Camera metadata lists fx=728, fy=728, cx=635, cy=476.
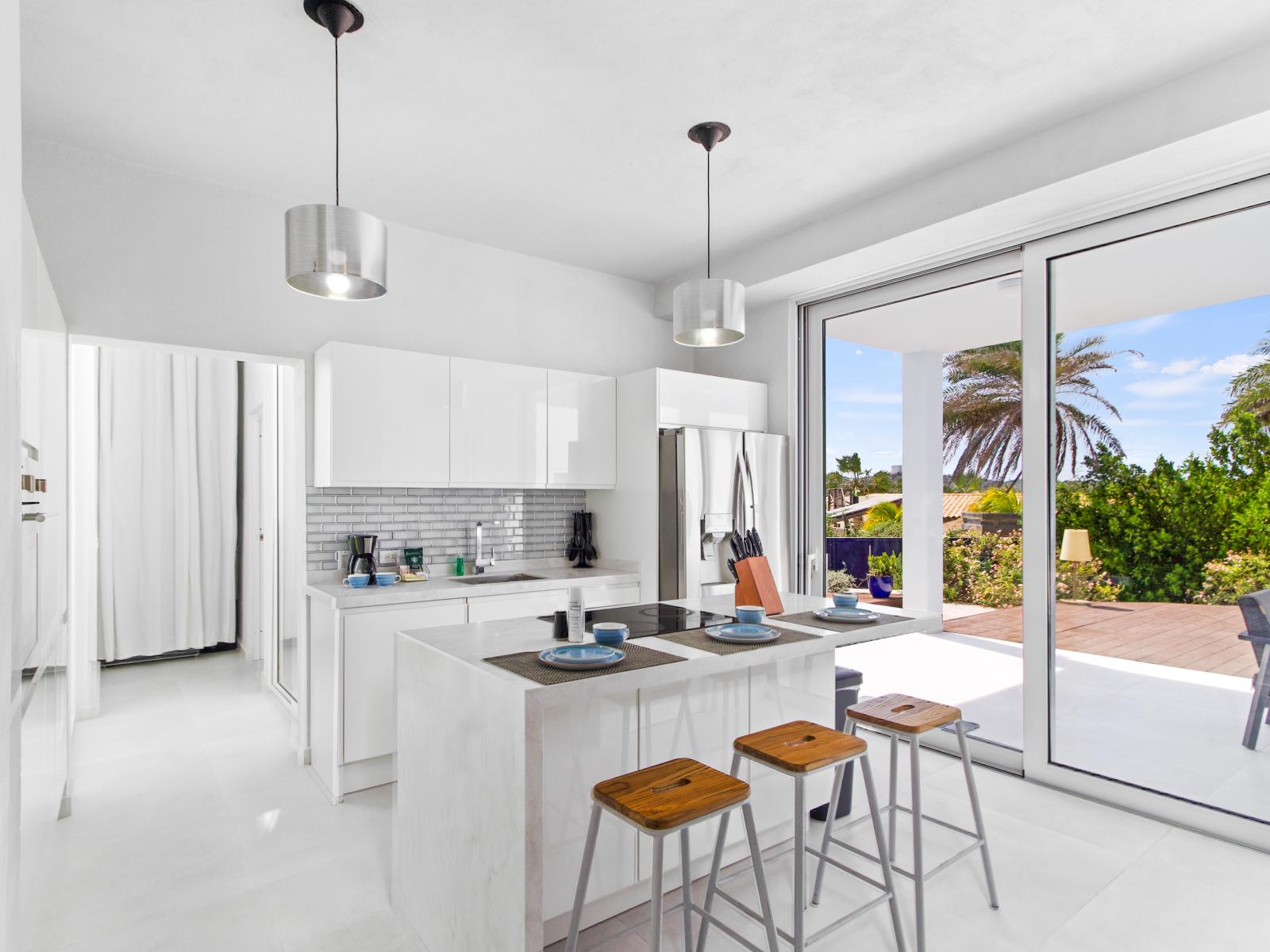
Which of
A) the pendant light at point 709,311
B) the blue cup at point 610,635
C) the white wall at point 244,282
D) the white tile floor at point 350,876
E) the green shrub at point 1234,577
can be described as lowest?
the white tile floor at point 350,876

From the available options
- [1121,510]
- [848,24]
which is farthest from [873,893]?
[848,24]

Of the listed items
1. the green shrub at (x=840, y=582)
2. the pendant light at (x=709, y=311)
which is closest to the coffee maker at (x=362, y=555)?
the pendant light at (x=709, y=311)

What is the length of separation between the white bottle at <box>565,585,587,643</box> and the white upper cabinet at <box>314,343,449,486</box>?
1.81 m

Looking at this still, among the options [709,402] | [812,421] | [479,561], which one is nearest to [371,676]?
[479,561]

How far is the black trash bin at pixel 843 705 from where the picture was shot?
2990 mm

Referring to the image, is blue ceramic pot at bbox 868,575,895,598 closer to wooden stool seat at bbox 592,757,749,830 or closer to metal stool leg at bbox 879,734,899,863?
metal stool leg at bbox 879,734,899,863

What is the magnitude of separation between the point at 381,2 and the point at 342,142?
0.97m

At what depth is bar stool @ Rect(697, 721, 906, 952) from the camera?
192 cm

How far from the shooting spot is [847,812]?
3.03 m

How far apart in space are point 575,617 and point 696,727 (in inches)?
23.8

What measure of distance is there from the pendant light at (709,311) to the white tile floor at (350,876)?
6.61 feet

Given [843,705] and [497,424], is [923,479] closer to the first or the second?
[843,705]

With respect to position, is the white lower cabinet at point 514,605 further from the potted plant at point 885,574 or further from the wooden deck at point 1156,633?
the wooden deck at point 1156,633

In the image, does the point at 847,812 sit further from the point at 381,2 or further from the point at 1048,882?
the point at 381,2
